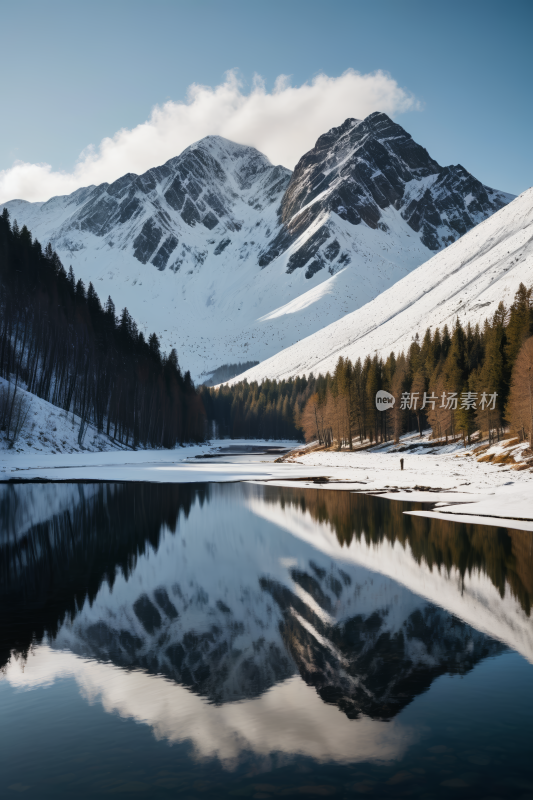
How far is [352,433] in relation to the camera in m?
103

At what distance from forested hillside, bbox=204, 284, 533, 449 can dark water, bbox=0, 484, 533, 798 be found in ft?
133

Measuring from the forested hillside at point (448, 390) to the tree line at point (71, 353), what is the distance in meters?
33.1

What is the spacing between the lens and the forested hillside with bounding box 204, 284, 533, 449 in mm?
66188

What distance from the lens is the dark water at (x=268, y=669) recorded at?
6.86 meters

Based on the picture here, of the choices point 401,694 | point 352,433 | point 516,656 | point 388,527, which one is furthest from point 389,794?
point 352,433

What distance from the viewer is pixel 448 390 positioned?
8244 centimetres

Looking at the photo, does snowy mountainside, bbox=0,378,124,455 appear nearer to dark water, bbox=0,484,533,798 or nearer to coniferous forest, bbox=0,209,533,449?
coniferous forest, bbox=0,209,533,449
